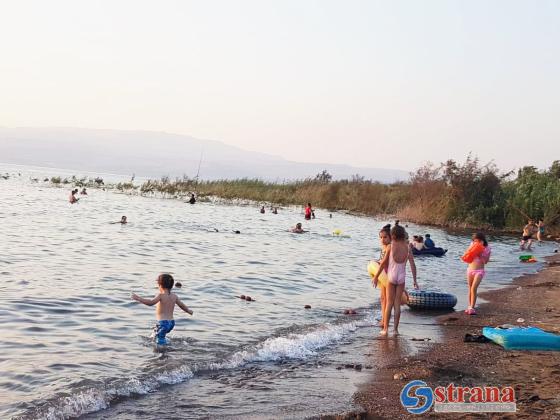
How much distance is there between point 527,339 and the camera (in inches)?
393

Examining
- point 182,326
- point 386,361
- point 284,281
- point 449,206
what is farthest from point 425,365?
point 449,206

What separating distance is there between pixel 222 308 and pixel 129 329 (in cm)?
281

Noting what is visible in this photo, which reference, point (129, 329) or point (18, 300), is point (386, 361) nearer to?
point (129, 329)

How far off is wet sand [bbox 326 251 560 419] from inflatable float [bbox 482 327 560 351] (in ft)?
0.54

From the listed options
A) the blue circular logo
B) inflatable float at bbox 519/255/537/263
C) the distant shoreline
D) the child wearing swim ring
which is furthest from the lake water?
the distant shoreline

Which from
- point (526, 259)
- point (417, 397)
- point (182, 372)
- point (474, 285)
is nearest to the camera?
point (417, 397)

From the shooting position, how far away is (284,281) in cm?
1791

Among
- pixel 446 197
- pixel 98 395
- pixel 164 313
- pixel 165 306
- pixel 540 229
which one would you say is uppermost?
pixel 446 197

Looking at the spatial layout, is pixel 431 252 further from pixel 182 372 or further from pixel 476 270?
pixel 182 372

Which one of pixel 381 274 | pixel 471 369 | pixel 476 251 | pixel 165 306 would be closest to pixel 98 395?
pixel 165 306

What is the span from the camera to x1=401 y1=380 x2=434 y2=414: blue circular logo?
6.94 metres

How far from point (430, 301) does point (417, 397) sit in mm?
7005

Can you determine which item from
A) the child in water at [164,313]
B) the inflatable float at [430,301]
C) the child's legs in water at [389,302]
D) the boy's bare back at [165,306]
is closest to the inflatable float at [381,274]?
the child's legs in water at [389,302]

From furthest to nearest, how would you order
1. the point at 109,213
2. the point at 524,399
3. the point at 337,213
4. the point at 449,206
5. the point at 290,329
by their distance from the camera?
the point at 337,213
the point at 449,206
the point at 109,213
the point at 290,329
the point at 524,399
